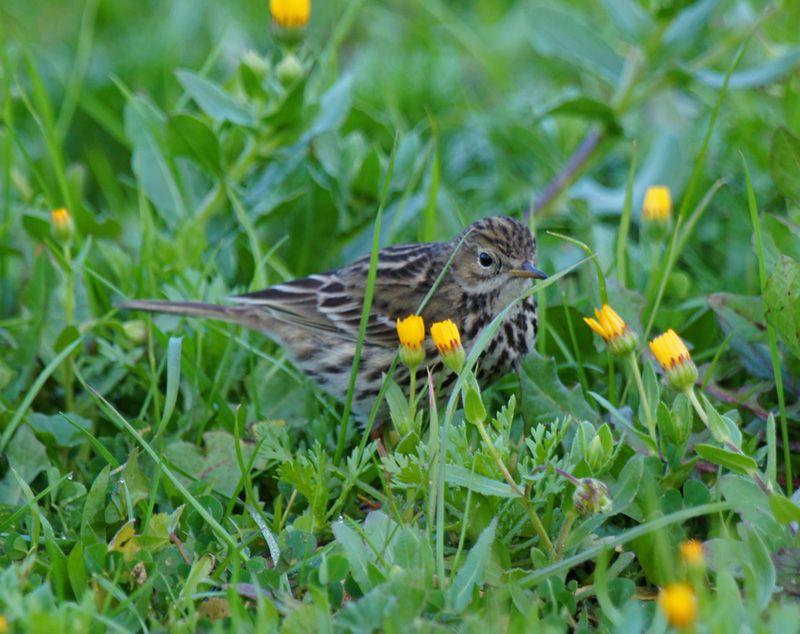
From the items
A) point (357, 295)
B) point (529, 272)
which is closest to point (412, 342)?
point (529, 272)

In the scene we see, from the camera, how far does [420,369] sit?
486cm

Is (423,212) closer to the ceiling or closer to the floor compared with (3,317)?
closer to the ceiling

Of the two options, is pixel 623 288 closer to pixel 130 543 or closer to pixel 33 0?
pixel 130 543

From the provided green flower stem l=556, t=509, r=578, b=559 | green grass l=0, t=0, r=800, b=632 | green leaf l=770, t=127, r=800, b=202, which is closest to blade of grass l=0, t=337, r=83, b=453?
green grass l=0, t=0, r=800, b=632

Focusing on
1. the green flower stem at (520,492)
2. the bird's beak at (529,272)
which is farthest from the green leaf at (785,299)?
the green flower stem at (520,492)

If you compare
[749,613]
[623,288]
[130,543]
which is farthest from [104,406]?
[749,613]

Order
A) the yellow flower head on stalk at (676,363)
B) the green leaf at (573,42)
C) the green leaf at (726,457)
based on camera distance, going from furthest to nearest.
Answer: the green leaf at (573,42)
the yellow flower head on stalk at (676,363)
the green leaf at (726,457)

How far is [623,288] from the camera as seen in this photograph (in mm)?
4754

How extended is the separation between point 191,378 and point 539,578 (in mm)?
1924

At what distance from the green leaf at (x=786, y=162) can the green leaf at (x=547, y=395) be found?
1109 mm

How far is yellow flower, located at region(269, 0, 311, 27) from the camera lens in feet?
17.4

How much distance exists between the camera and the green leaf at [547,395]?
14.0 feet

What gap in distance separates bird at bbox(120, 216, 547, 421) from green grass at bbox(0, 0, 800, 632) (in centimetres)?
13

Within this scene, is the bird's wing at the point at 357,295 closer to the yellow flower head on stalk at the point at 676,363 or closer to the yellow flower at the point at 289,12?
the yellow flower at the point at 289,12
